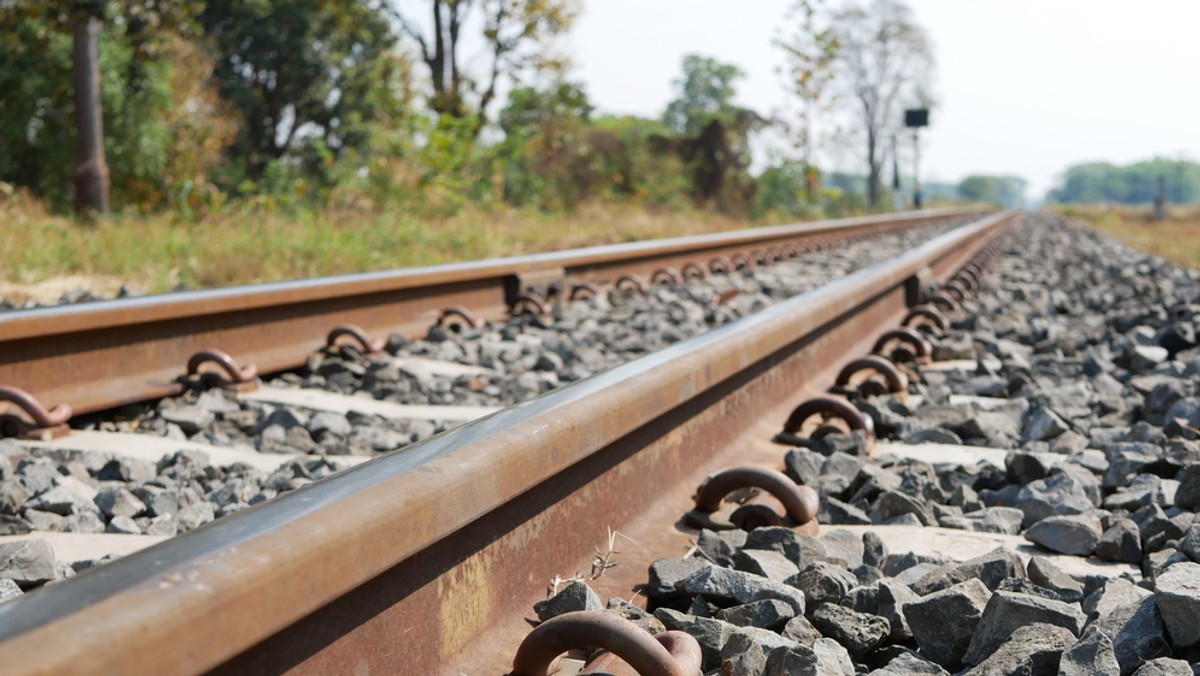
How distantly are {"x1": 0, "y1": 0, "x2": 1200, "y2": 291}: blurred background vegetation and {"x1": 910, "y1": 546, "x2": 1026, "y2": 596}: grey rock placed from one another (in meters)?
5.34

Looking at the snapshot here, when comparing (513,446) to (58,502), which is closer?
(513,446)

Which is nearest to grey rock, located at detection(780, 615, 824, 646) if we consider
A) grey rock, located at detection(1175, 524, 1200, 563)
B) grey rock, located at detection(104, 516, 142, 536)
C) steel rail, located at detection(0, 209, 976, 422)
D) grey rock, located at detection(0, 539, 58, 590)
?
grey rock, located at detection(1175, 524, 1200, 563)

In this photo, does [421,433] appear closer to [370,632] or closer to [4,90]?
[370,632]

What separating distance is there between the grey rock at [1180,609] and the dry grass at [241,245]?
5.67 meters

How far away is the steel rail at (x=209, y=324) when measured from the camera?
3309mm

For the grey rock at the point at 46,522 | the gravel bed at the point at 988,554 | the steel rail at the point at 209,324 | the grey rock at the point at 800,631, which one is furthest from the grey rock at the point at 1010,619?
the steel rail at the point at 209,324

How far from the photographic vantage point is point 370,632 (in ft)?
4.08

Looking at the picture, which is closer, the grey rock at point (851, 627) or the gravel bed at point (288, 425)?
the grey rock at point (851, 627)

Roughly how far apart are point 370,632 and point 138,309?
268 centimetres

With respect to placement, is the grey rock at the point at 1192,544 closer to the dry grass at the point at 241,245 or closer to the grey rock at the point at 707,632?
the grey rock at the point at 707,632

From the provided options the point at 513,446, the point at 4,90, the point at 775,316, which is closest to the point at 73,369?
the point at 775,316

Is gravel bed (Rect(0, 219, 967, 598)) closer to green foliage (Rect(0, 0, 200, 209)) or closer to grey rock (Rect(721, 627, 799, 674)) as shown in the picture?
grey rock (Rect(721, 627, 799, 674))

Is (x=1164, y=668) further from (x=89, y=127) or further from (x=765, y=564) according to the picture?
(x=89, y=127)

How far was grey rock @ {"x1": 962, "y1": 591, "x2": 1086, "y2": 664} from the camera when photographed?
5.13ft
